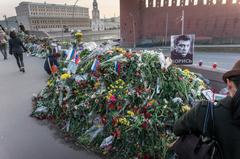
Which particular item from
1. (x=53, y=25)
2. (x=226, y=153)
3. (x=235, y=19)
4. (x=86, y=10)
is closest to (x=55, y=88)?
(x=226, y=153)

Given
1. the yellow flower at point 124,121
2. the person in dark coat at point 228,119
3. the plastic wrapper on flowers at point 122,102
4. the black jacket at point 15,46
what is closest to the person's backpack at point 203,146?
the person in dark coat at point 228,119

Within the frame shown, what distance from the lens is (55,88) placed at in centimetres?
366

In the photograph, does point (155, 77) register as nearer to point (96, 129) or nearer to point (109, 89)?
point (109, 89)

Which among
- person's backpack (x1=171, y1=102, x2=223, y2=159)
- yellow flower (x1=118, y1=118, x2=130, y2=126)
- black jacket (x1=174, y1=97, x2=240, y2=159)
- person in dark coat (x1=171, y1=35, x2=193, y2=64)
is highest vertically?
person in dark coat (x1=171, y1=35, x2=193, y2=64)

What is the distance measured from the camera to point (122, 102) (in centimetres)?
270

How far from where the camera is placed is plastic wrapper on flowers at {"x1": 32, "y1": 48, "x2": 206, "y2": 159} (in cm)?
238

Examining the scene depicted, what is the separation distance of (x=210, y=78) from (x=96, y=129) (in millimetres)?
2909

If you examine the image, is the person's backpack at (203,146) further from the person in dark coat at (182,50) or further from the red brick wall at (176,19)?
the red brick wall at (176,19)

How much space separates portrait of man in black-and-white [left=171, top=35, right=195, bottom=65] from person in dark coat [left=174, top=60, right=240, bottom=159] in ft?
11.8

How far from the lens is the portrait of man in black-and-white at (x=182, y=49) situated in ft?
14.4

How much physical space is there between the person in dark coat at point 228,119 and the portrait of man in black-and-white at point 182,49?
11.8ft

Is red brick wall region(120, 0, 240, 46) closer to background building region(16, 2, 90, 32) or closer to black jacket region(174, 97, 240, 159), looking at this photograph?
background building region(16, 2, 90, 32)

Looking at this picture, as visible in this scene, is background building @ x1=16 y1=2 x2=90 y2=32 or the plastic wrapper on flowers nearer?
the plastic wrapper on flowers

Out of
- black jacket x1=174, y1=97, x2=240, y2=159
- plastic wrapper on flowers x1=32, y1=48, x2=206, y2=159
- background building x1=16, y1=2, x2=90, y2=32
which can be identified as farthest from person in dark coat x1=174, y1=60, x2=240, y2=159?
background building x1=16, y1=2, x2=90, y2=32
